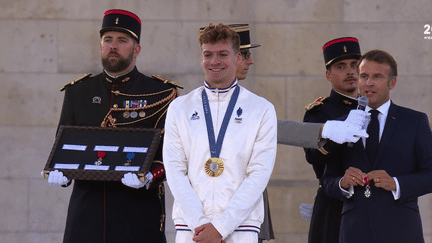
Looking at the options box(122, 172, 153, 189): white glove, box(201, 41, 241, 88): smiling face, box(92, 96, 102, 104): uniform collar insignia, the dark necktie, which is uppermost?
box(201, 41, 241, 88): smiling face

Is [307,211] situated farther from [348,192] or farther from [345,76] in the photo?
[348,192]

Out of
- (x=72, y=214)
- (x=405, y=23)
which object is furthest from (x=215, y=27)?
(x=405, y=23)

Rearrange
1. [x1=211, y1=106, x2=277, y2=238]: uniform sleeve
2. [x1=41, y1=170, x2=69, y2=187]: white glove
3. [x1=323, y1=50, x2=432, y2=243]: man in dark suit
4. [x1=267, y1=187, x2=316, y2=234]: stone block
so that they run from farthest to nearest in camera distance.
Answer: [x1=267, y1=187, x2=316, y2=234]: stone block < [x1=41, y1=170, x2=69, y2=187]: white glove < [x1=323, y1=50, x2=432, y2=243]: man in dark suit < [x1=211, y1=106, x2=277, y2=238]: uniform sleeve

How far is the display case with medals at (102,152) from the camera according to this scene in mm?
4469

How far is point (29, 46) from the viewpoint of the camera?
24.5ft

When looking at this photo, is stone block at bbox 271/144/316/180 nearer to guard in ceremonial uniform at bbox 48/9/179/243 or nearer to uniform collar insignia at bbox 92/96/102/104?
guard in ceremonial uniform at bbox 48/9/179/243

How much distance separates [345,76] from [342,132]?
1.22 metres

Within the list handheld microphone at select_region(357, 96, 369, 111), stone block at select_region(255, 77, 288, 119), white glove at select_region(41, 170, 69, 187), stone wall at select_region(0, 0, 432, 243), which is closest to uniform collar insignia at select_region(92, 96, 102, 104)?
white glove at select_region(41, 170, 69, 187)

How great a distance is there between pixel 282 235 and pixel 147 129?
3253mm

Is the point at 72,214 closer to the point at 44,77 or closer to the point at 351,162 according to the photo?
the point at 351,162

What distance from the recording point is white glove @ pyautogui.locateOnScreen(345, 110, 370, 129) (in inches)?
172

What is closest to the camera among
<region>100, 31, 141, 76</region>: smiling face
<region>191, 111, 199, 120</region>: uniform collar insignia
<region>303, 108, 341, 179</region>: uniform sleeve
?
<region>191, 111, 199, 120</region>: uniform collar insignia

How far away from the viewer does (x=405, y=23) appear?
24.5 feet

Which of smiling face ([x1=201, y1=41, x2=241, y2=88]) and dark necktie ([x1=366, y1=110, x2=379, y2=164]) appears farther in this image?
dark necktie ([x1=366, y1=110, x2=379, y2=164])
